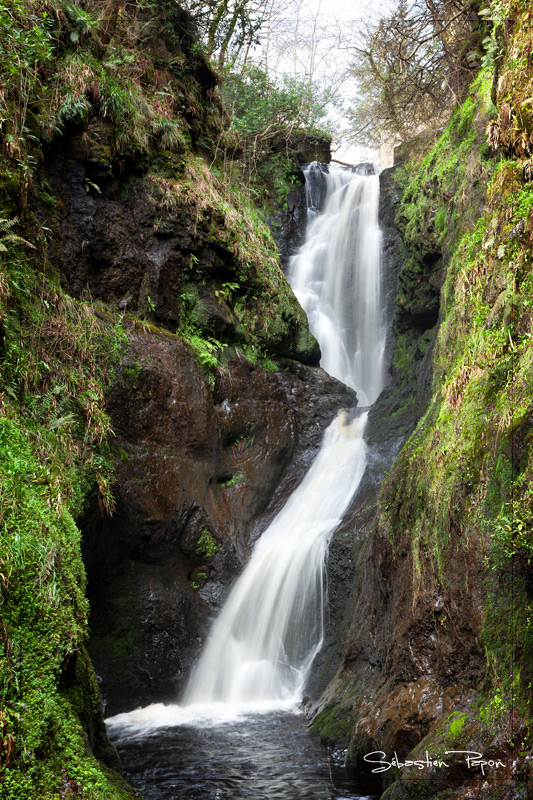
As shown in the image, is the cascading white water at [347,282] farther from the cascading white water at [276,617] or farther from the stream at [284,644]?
the cascading white water at [276,617]

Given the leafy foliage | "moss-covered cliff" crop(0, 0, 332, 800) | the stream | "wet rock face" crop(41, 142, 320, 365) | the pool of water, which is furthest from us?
the leafy foliage

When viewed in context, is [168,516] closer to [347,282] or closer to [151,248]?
[151,248]

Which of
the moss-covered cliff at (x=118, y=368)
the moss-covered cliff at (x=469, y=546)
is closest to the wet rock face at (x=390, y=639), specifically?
the moss-covered cliff at (x=469, y=546)

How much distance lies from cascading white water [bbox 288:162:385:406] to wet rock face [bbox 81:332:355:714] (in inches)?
155

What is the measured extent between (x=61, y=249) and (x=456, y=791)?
25.7ft

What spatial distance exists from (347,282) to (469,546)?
419 inches

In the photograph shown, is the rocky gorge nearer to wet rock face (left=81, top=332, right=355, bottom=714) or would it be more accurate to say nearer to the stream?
wet rock face (left=81, top=332, right=355, bottom=714)

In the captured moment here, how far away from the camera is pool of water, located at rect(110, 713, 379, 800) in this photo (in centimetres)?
476

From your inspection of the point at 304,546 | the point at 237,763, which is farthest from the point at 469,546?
the point at 304,546

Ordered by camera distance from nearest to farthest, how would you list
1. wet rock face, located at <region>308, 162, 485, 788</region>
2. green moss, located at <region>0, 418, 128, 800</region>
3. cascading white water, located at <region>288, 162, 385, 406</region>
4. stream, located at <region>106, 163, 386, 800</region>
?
green moss, located at <region>0, 418, 128, 800</region>
wet rock face, located at <region>308, 162, 485, 788</region>
stream, located at <region>106, 163, 386, 800</region>
cascading white water, located at <region>288, 162, 385, 406</region>

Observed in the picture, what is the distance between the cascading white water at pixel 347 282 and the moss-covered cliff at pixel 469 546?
6188 millimetres

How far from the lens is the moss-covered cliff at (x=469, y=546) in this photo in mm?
3861

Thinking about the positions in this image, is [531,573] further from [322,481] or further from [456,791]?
[322,481]

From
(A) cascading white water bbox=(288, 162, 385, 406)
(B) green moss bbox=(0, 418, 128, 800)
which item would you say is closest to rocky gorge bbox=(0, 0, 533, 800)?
(B) green moss bbox=(0, 418, 128, 800)
